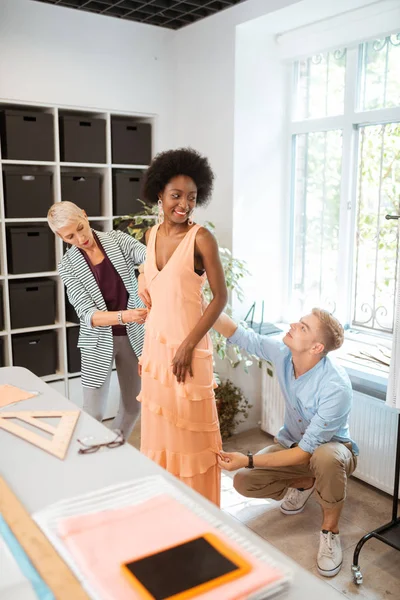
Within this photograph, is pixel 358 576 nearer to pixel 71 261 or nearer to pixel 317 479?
pixel 317 479

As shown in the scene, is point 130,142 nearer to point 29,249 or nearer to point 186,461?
point 29,249

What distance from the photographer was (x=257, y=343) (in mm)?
2398

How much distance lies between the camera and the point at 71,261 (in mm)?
2520

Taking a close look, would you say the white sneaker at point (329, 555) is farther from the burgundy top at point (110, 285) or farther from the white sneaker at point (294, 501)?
the burgundy top at point (110, 285)

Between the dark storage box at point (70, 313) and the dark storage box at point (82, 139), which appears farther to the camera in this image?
the dark storage box at point (70, 313)

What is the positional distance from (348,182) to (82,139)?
1.55 meters

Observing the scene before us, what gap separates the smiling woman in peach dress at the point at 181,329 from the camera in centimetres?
197

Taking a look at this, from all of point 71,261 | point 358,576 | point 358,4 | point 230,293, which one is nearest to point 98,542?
point 358,576

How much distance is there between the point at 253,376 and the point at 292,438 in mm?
1128

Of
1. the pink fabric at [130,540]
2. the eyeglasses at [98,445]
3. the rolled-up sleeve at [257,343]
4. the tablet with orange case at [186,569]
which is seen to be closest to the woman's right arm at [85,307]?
the rolled-up sleeve at [257,343]

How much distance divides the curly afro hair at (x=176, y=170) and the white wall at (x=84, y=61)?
156 cm

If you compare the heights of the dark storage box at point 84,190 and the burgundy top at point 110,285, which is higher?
the dark storage box at point 84,190

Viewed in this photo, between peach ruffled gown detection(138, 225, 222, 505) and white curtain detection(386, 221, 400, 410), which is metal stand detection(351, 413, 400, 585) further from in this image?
peach ruffled gown detection(138, 225, 222, 505)

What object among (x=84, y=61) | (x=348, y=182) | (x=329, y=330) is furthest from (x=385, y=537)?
(x=84, y=61)
